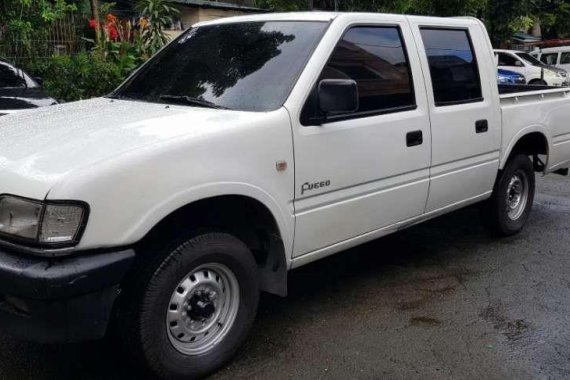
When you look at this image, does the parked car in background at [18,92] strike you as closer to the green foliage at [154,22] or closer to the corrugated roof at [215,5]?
the green foliage at [154,22]

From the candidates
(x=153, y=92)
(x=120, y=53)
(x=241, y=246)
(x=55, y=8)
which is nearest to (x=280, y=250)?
(x=241, y=246)

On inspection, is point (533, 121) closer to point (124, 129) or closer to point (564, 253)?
point (564, 253)

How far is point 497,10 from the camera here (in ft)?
56.8

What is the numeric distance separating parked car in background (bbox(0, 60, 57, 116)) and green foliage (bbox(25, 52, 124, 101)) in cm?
136

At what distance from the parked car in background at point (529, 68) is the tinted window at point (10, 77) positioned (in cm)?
1701

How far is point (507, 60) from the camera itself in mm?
22281

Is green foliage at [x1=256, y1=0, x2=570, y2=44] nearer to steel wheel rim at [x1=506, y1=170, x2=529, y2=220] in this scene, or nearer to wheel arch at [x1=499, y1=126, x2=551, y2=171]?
wheel arch at [x1=499, y1=126, x2=551, y2=171]

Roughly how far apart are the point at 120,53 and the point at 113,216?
918 centimetres

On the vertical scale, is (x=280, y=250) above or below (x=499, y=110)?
below

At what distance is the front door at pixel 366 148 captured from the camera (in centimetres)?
355

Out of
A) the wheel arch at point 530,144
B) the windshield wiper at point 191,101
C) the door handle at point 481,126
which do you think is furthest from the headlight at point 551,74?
the windshield wiper at point 191,101

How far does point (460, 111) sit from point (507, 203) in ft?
4.54

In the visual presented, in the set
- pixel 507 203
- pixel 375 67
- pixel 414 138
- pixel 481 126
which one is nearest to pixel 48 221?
pixel 375 67

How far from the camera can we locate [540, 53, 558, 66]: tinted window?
2419 centimetres
